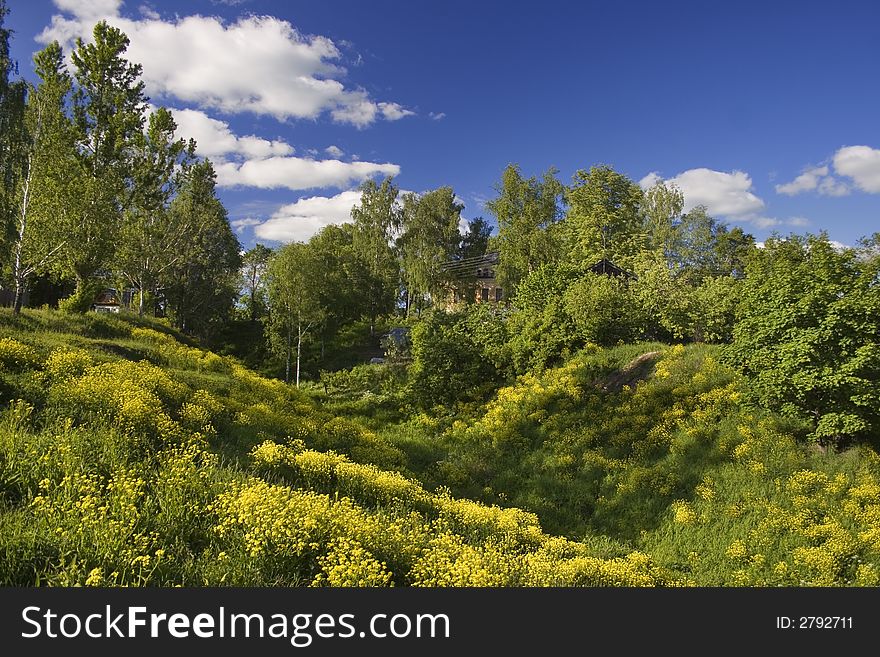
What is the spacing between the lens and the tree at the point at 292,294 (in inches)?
1470

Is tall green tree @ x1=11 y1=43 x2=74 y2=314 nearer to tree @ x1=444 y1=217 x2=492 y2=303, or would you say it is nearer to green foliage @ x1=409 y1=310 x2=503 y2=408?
green foliage @ x1=409 y1=310 x2=503 y2=408

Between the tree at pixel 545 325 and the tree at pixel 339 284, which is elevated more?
the tree at pixel 339 284

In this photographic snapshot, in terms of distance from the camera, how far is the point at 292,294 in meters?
37.5

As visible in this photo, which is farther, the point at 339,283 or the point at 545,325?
the point at 339,283

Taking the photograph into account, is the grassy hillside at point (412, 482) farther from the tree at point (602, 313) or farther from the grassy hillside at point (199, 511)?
the tree at point (602, 313)

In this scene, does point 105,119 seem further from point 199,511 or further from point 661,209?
point 661,209

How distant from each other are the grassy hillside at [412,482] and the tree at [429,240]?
26.0 m

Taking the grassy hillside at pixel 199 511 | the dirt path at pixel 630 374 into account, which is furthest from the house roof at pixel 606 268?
the grassy hillside at pixel 199 511

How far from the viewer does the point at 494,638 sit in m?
4.82

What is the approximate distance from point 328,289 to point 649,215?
34090 millimetres

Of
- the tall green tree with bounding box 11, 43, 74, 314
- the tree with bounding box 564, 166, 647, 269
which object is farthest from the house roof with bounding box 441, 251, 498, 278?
the tall green tree with bounding box 11, 43, 74, 314

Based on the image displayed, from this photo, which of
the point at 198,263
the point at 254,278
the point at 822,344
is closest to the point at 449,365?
the point at 822,344

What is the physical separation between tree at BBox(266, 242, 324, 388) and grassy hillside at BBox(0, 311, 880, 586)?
15.0 meters

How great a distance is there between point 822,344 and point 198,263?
4405 cm
